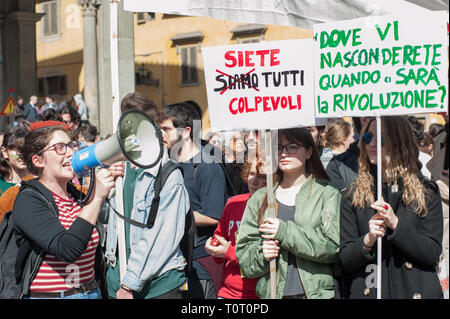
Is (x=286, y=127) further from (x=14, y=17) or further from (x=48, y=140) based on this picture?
(x=14, y=17)

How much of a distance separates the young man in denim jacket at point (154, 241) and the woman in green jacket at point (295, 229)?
40 centimetres

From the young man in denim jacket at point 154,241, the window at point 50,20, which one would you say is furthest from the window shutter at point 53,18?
the young man in denim jacket at point 154,241

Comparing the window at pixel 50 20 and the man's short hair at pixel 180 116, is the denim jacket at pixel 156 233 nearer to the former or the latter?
the man's short hair at pixel 180 116

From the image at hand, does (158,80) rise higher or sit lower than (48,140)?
higher

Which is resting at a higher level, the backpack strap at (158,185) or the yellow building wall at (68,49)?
the yellow building wall at (68,49)

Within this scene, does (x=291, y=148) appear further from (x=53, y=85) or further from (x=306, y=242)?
(x=53, y=85)

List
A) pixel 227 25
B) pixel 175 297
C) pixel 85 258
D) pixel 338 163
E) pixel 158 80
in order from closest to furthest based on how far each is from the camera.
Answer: pixel 85 258
pixel 175 297
pixel 338 163
pixel 227 25
pixel 158 80

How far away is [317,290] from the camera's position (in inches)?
192

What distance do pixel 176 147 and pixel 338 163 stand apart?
3.99ft

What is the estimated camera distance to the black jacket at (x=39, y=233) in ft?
14.6

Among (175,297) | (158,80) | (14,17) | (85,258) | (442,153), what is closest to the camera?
(85,258)

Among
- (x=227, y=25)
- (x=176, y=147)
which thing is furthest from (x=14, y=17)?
(x=176, y=147)

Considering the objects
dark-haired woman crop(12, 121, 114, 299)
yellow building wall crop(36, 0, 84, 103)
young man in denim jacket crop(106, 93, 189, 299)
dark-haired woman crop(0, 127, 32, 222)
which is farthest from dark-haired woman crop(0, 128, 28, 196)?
yellow building wall crop(36, 0, 84, 103)

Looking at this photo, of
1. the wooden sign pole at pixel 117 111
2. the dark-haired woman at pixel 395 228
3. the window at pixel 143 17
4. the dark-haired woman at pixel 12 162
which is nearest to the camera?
the dark-haired woman at pixel 395 228
